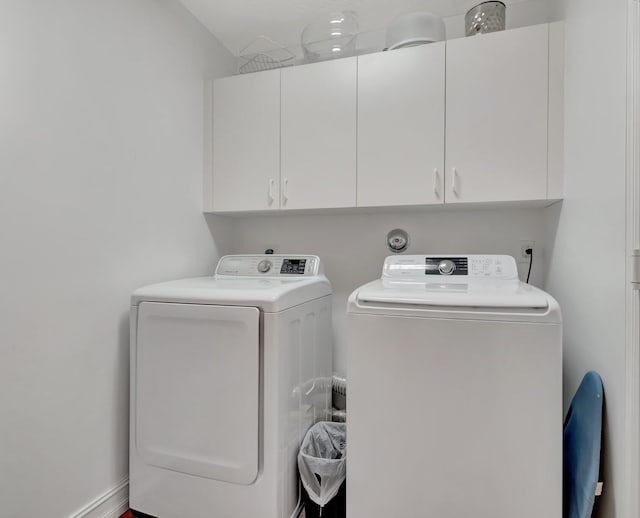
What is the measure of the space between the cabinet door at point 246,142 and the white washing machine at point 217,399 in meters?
0.69

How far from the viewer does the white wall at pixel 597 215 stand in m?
1.02

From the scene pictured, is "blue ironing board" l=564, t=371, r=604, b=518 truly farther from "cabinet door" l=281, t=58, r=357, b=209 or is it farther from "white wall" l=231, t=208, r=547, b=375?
"cabinet door" l=281, t=58, r=357, b=209

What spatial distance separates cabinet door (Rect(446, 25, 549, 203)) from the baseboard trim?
1968 mm

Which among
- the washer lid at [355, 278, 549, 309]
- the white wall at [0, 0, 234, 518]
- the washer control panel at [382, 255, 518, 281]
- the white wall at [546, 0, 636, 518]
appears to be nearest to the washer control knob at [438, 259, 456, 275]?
the washer control panel at [382, 255, 518, 281]

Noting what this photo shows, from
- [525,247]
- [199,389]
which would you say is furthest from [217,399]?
[525,247]

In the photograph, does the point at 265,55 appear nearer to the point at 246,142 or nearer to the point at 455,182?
the point at 246,142

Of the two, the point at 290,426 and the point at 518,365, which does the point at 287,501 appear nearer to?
the point at 290,426

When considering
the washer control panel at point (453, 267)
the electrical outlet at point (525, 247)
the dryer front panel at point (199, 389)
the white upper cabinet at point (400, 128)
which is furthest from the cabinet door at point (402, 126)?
the dryer front panel at point (199, 389)

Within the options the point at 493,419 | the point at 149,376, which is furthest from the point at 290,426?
the point at 493,419

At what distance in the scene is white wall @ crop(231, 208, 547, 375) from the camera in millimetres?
1901

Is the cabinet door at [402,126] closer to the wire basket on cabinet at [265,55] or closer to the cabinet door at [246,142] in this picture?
the cabinet door at [246,142]

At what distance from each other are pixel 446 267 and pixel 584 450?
0.81 m

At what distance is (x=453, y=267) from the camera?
163 centimetres

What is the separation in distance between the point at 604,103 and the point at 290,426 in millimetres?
1583
